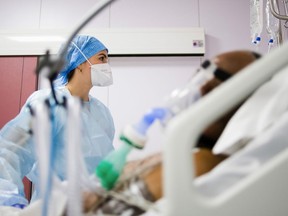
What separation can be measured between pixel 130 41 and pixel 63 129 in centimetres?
155

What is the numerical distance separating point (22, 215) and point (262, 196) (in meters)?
0.62

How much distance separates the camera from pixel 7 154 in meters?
1.25

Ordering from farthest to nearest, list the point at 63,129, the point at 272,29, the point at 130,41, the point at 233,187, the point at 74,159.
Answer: the point at 130,41
the point at 272,29
the point at 63,129
the point at 74,159
the point at 233,187

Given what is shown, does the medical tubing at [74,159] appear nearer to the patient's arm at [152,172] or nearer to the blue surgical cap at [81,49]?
the patient's arm at [152,172]

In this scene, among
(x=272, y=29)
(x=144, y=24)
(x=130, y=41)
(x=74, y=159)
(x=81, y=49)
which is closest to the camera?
(x=74, y=159)

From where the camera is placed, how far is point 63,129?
4.18 feet

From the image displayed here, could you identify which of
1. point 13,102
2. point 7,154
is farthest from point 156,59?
point 7,154

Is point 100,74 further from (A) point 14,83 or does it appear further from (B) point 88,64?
(A) point 14,83

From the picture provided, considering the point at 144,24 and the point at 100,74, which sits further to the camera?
the point at 144,24

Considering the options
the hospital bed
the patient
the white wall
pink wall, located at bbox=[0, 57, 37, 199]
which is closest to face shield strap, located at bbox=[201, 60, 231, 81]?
the patient

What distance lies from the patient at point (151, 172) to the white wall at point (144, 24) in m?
1.98

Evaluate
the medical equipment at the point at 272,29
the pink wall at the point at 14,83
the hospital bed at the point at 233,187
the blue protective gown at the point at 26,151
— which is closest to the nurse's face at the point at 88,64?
the blue protective gown at the point at 26,151

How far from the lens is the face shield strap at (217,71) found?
62 centimetres

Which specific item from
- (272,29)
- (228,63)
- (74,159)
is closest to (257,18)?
(272,29)
